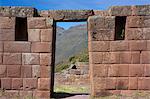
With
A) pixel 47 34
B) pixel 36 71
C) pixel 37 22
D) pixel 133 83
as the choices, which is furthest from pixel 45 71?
pixel 133 83

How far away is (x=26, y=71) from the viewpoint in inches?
531

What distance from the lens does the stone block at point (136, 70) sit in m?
13.3

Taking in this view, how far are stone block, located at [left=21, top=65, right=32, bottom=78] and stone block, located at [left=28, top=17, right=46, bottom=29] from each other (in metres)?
1.46

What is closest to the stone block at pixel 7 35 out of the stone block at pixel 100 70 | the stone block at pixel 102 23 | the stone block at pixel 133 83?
the stone block at pixel 102 23

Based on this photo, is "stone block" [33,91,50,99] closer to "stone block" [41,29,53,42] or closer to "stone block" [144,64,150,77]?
"stone block" [41,29,53,42]

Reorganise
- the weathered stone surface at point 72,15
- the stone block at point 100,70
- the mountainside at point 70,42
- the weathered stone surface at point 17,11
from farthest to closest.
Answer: the mountainside at point 70,42 → the weathered stone surface at point 72,15 → the weathered stone surface at point 17,11 → the stone block at point 100,70

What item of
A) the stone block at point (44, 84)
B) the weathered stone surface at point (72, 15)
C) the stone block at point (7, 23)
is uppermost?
the weathered stone surface at point (72, 15)

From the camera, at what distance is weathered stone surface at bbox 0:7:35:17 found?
13.4 meters

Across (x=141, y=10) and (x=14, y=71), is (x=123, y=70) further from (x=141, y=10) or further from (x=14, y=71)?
(x=14, y=71)

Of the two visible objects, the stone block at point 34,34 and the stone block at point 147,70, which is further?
the stone block at point 34,34

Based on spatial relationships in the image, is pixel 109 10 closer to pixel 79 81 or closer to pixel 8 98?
pixel 8 98

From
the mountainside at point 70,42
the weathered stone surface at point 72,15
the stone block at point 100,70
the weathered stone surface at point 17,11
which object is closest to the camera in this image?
the stone block at point 100,70

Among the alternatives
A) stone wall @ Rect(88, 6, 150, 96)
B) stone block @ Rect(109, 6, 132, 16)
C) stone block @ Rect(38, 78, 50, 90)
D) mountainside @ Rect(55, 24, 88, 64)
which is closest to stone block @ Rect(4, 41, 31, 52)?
stone block @ Rect(38, 78, 50, 90)

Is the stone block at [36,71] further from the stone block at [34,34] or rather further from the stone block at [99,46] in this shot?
the stone block at [99,46]
